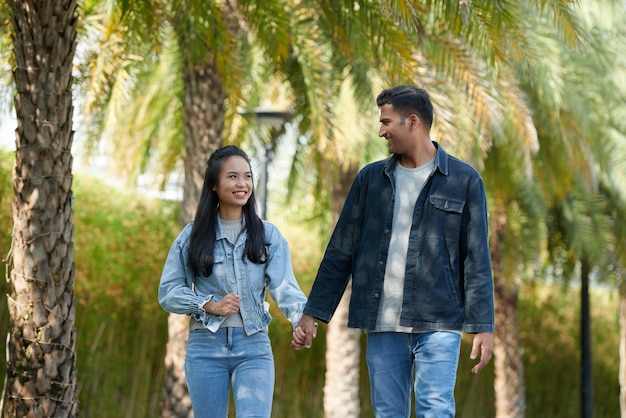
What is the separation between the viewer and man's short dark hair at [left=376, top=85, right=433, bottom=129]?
438 centimetres

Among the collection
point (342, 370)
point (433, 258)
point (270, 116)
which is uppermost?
point (270, 116)

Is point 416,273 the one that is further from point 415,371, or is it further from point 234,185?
point 234,185

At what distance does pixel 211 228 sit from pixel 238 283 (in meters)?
0.29

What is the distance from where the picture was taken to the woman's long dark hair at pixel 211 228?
4.57 m

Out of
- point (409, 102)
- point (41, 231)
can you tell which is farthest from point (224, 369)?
point (41, 231)

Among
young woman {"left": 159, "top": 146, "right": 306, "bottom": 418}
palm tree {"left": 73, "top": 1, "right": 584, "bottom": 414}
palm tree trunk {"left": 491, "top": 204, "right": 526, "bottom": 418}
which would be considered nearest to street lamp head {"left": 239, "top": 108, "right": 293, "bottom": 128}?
palm tree {"left": 73, "top": 1, "right": 584, "bottom": 414}

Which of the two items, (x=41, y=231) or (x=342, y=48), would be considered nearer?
(x=41, y=231)

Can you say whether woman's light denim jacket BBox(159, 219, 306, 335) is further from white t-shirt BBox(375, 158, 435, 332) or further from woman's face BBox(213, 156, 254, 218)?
white t-shirt BBox(375, 158, 435, 332)

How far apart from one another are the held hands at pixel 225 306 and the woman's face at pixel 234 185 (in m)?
0.47

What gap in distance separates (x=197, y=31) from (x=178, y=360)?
10.4 feet

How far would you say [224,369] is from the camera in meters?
4.45

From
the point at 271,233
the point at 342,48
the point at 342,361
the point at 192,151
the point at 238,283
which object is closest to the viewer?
the point at 238,283

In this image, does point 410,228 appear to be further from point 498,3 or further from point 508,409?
point 508,409

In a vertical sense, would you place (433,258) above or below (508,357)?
above
